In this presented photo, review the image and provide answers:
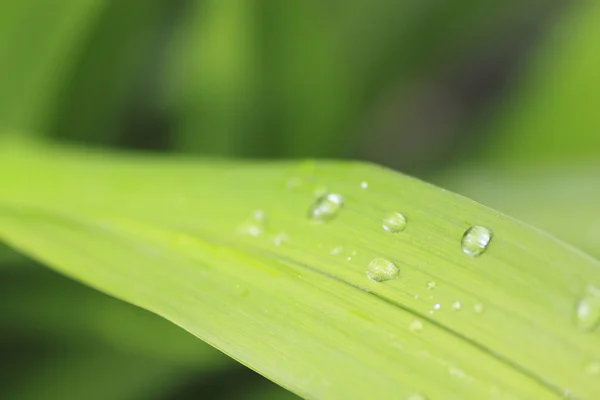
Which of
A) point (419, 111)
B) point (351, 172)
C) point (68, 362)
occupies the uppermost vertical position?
point (351, 172)

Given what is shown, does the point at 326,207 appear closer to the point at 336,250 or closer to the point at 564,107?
the point at 336,250

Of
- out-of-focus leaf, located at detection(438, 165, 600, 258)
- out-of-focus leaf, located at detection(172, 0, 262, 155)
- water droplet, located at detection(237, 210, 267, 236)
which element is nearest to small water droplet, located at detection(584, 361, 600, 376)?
water droplet, located at detection(237, 210, 267, 236)

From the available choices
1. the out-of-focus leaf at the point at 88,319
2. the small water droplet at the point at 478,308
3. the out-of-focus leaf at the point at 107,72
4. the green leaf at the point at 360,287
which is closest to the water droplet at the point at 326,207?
the green leaf at the point at 360,287

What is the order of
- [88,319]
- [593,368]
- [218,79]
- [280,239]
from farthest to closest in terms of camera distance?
[218,79] < [88,319] < [280,239] < [593,368]

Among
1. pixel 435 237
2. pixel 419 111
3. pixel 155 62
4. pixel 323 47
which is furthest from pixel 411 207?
pixel 419 111

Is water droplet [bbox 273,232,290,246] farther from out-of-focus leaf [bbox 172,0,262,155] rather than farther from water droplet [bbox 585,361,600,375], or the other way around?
out-of-focus leaf [bbox 172,0,262,155]

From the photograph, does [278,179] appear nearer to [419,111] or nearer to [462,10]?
[462,10]

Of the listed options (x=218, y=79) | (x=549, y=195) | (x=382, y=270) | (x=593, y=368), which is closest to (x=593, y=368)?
(x=593, y=368)
